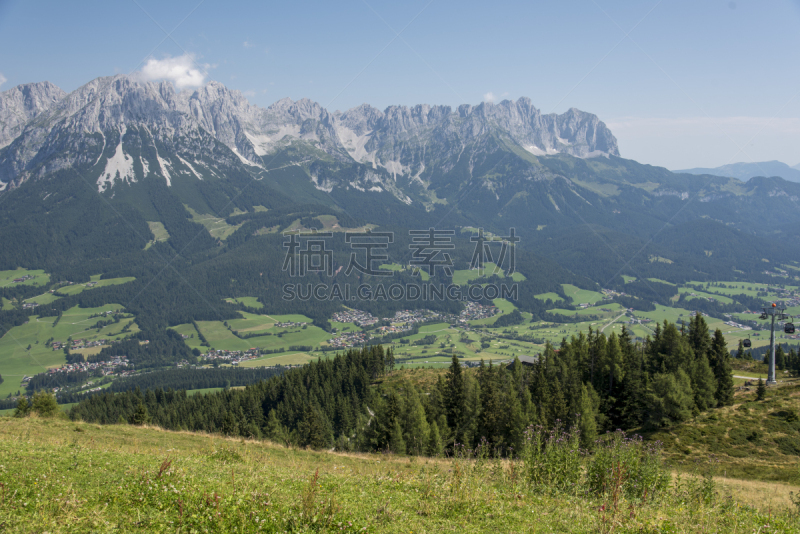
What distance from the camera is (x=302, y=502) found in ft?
28.4

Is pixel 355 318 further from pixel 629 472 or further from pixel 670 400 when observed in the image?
pixel 629 472

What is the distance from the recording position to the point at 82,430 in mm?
20469

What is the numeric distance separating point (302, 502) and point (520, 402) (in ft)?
97.4

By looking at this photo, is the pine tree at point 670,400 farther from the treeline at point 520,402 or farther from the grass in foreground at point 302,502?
the grass in foreground at point 302,502

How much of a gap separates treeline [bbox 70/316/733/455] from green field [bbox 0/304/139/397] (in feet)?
313

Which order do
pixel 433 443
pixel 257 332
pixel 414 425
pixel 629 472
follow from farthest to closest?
1. pixel 257 332
2. pixel 414 425
3. pixel 433 443
4. pixel 629 472

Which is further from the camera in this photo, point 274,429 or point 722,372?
A: point 274,429

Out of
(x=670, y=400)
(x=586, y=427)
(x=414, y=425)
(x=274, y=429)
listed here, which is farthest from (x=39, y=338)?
(x=670, y=400)

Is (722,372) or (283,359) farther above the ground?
(722,372)

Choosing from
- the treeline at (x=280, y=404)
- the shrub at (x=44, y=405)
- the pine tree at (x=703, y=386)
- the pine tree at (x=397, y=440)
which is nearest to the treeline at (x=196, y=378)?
the treeline at (x=280, y=404)

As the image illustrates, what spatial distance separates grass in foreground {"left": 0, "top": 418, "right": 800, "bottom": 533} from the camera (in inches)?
310

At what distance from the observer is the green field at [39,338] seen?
127375mm

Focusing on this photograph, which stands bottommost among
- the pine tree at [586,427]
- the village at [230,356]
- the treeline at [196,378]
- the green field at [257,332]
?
the treeline at [196,378]

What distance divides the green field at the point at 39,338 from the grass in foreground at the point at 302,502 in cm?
13791
